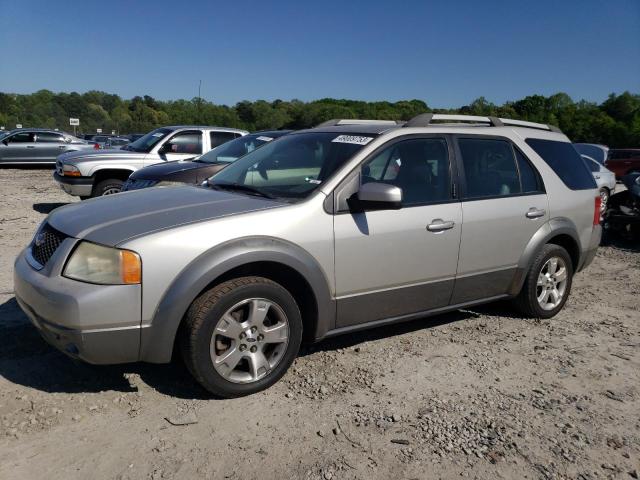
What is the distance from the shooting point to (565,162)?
5156 mm

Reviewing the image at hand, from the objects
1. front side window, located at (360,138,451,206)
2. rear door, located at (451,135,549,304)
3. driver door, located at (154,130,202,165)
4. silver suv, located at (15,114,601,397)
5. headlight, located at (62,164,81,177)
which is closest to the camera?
silver suv, located at (15,114,601,397)

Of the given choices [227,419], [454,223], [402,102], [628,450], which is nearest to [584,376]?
[628,450]

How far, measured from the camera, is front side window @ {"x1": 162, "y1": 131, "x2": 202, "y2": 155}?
34.2 ft

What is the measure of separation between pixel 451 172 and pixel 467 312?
1623mm

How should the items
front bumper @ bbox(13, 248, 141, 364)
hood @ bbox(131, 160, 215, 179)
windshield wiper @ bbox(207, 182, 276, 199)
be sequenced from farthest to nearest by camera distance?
hood @ bbox(131, 160, 215, 179)
windshield wiper @ bbox(207, 182, 276, 199)
front bumper @ bbox(13, 248, 141, 364)

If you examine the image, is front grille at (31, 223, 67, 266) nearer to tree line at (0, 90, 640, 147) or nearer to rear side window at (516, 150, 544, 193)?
rear side window at (516, 150, 544, 193)

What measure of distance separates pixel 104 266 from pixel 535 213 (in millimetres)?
3411

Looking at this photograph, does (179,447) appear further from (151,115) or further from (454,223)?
(151,115)

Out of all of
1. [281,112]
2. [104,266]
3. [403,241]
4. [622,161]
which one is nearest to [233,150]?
[403,241]

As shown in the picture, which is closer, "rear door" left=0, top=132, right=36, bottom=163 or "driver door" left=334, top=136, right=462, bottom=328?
"driver door" left=334, top=136, right=462, bottom=328

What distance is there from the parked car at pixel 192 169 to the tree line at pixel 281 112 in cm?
2641

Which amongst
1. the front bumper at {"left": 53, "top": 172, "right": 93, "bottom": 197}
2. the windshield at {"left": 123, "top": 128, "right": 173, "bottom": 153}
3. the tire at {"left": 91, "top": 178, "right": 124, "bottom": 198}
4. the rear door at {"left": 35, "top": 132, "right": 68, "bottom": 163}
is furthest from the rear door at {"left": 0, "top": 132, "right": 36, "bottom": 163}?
the tire at {"left": 91, "top": 178, "right": 124, "bottom": 198}

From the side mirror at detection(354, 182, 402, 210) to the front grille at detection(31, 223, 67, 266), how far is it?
180 cm

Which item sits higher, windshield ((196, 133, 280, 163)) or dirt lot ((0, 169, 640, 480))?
windshield ((196, 133, 280, 163))
